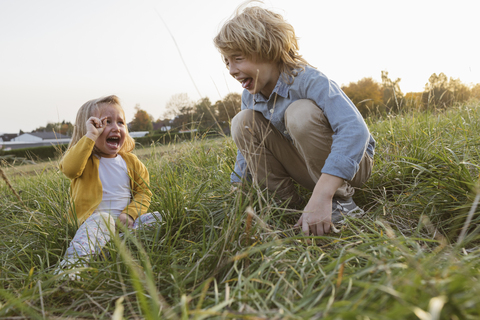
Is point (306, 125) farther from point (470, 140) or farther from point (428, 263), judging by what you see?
point (428, 263)

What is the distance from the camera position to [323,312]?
0.72 m

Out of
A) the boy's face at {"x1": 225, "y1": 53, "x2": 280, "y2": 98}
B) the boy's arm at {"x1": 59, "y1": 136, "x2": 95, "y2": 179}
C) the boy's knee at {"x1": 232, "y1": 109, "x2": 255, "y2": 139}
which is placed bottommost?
the boy's arm at {"x1": 59, "y1": 136, "x2": 95, "y2": 179}

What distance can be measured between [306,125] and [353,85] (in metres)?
24.2

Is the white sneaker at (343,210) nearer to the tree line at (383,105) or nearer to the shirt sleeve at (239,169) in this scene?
the shirt sleeve at (239,169)

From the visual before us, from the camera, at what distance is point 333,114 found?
168cm

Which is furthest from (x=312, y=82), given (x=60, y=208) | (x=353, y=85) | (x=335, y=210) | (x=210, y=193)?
(x=353, y=85)

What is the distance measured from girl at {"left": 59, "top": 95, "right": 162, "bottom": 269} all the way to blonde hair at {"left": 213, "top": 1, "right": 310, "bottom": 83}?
0.90 meters

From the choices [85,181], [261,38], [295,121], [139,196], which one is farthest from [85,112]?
[295,121]

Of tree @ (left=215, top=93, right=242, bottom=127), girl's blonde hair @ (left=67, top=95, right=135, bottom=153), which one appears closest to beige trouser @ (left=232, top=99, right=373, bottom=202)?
tree @ (left=215, top=93, right=242, bottom=127)

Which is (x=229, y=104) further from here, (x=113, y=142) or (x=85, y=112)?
(x=85, y=112)

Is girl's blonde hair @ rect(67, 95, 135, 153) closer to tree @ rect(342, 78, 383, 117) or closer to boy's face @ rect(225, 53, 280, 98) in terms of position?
boy's face @ rect(225, 53, 280, 98)

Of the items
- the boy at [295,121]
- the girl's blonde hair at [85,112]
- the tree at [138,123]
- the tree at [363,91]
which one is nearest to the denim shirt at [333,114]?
the boy at [295,121]

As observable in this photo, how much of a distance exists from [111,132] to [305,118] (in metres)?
1.29

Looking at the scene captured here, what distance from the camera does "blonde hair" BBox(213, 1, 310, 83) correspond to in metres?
1.84
